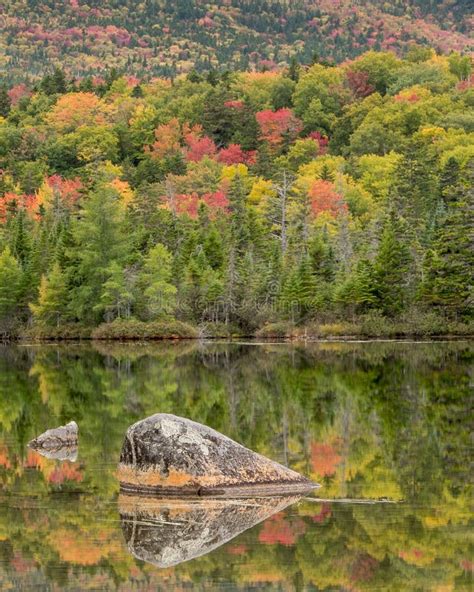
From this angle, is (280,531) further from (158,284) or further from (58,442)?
(158,284)


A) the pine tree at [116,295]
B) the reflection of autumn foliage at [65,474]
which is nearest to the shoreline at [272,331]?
the pine tree at [116,295]

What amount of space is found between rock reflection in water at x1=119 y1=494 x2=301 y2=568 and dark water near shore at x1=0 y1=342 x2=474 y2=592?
0.19 metres

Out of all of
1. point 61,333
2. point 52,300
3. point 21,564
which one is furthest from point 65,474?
point 61,333

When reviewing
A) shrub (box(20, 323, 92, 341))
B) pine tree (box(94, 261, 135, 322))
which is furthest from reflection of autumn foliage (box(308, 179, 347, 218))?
shrub (box(20, 323, 92, 341))

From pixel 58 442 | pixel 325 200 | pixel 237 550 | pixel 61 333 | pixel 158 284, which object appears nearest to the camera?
pixel 237 550

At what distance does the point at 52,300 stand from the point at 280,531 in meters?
66.2

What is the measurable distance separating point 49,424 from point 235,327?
52766mm

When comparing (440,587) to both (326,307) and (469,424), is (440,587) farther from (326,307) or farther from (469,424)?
(326,307)

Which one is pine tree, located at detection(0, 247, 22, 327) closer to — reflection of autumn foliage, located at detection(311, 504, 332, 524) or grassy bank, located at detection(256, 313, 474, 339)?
grassy bank, located at detection(256, 313, 474, 339)

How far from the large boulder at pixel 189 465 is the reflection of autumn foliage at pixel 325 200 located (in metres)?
93.6

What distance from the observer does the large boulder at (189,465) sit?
57.5 feet

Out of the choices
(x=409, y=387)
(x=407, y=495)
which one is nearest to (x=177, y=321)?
(x=409, y=387)

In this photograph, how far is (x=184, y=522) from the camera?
623 inches

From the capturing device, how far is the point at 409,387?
3456 centimetres
